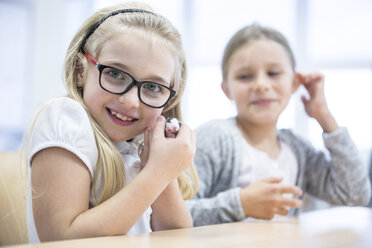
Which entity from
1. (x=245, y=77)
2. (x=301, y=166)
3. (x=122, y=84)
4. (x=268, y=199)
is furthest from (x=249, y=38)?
(x=122, y=84)

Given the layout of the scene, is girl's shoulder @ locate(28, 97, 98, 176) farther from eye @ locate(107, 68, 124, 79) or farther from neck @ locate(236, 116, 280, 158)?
neck @ locate(236, 116, 280, 158)

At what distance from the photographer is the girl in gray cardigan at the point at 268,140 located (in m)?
1.23

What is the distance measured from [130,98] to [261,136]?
27.8 inches

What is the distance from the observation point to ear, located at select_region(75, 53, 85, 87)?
0.78 metres

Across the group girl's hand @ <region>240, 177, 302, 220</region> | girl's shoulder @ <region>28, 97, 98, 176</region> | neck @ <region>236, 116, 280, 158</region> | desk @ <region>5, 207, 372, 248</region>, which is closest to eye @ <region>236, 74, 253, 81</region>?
neck @ <region>236, 116, 280, 158</region>

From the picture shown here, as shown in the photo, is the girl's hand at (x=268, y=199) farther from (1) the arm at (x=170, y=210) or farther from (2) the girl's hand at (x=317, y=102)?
(2) the girl's hand at (x=317, y=102)

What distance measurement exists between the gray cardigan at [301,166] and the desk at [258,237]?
1.06ft

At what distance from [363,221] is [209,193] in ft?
1.53

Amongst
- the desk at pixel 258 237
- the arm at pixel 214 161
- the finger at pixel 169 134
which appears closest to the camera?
the desk at pixel 258 237

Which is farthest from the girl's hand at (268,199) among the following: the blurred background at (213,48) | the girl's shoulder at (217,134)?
the blurred background at (213,48)

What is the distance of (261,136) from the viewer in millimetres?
1319

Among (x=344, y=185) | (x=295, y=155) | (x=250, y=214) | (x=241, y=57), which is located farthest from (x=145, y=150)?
(x=344, y=185)

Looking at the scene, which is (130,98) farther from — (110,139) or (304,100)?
(304,100)

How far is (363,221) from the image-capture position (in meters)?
0.93
